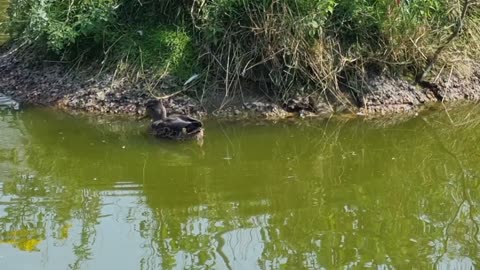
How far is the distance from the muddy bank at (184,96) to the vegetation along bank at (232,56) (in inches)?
0.5

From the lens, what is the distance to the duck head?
7605 mm

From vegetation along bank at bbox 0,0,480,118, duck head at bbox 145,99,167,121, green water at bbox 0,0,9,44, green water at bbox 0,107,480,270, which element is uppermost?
green water at bbox 0,0,9,44

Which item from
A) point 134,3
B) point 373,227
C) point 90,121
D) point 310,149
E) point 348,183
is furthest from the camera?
point 134,3

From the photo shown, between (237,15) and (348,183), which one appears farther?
(237,15)

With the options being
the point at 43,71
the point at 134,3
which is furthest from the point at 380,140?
the point at 43,71

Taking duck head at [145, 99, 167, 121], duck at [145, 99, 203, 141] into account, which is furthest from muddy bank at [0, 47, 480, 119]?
duck at [145, 99, 203, 141]

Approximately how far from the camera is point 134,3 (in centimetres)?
866

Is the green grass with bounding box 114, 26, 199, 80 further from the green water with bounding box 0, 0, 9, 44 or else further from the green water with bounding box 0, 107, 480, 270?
the green water with bounding box 0, 0, 9, 44

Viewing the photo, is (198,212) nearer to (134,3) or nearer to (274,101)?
(274,101)

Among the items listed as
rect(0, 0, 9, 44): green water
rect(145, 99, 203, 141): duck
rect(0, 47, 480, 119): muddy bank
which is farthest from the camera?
rect(0, 0, 9, 44): green water

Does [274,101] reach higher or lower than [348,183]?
higher

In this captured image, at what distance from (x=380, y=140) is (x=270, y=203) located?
195 cm

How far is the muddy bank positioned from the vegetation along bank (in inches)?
0.5

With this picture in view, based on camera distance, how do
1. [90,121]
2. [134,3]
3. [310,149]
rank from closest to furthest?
[310,149], [90,121], [134,3]
